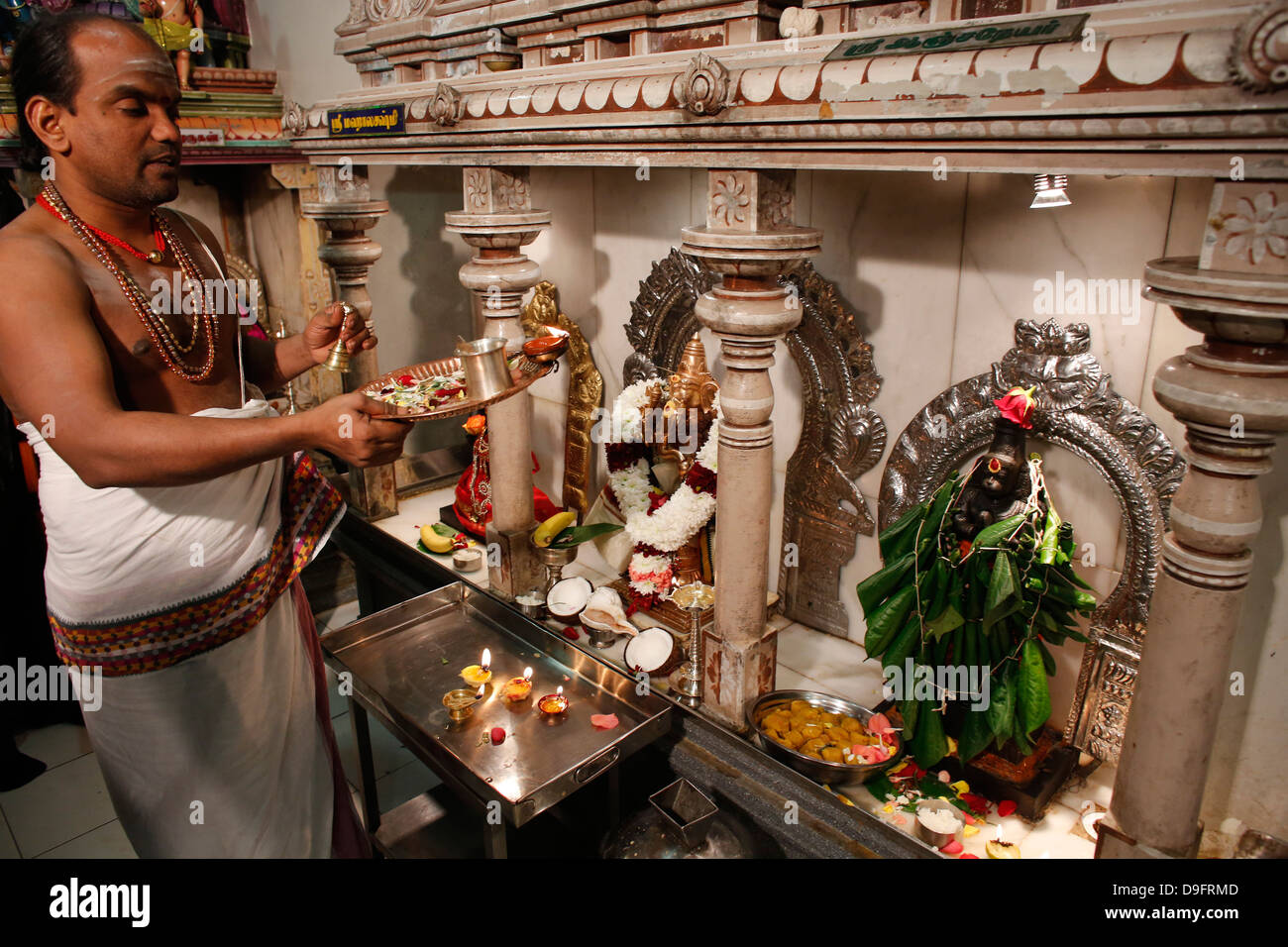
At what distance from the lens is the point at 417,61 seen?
4730mm

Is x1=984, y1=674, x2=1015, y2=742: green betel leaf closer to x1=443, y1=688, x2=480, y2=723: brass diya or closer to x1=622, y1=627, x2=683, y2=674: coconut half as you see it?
x1=622, y1=627, x2=683, y2=674: coconut half

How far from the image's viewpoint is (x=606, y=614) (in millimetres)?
4152

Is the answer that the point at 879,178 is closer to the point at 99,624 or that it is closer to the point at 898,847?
the point at 898,847

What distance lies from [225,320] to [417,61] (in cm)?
288

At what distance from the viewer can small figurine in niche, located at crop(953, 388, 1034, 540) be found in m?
2.88

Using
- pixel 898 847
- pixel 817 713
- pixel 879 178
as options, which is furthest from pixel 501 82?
pixel 898 847

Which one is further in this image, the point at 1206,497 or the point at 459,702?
the point at 459,702

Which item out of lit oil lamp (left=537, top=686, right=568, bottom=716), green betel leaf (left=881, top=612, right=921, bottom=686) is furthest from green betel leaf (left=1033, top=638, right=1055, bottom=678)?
lit oil lamp (left=537, top=686, right=568, bottom=716)

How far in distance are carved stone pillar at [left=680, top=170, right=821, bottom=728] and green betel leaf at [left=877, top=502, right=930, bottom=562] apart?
0.43 m

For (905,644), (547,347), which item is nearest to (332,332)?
(547,347)

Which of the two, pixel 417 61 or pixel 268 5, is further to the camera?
pixel 268 5

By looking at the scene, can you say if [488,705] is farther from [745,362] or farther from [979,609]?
[979,609]

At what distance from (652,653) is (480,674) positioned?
77 cm

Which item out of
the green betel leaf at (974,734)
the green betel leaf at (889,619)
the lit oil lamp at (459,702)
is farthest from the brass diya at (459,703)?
the green betel leaf at (974,734)
